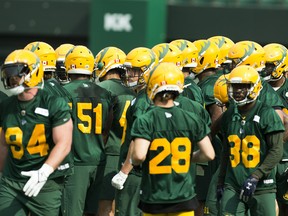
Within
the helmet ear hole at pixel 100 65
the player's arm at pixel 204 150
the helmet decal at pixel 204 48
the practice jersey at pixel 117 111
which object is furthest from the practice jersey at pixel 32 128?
Result: the helmet decal at pixel 204 48

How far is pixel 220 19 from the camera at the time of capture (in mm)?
23000

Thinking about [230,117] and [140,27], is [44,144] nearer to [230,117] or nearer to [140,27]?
[230,117]

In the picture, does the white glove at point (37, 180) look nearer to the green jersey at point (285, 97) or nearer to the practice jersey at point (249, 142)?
the practice jersey at point (249, 142)

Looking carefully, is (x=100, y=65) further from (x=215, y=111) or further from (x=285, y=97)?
(x=285, y=97)

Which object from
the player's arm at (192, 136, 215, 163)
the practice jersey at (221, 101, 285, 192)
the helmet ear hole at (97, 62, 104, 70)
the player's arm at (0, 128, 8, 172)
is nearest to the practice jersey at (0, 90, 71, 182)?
the player's arm at (0, 128, 8, 172)

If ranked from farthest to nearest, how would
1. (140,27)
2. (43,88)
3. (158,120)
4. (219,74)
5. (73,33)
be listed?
(73,33)
(140,27)
(219,74)
(43,88)
(158,120)

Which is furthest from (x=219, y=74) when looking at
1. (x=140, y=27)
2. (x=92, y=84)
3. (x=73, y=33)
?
(x=73, y=33)

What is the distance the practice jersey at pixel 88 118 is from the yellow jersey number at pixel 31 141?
5.77 feet

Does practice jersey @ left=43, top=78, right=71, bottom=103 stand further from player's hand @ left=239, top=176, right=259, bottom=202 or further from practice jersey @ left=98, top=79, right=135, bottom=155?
player's hand @ left=239, top=176, right=259, bottom=202

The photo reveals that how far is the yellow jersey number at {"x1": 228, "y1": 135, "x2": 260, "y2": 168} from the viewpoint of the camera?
922 cm

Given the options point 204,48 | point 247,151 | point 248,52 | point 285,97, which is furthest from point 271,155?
point 204,48

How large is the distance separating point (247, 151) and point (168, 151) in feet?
3.69

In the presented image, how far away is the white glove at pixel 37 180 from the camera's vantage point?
8422 mm

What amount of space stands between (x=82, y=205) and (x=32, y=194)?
7.17 feet
